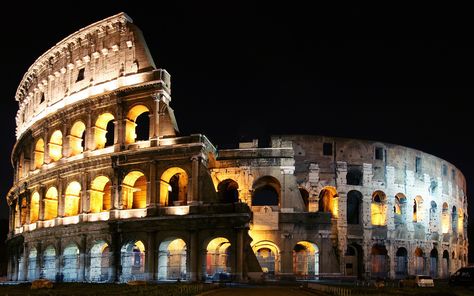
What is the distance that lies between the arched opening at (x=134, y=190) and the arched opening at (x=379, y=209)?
53.4 feet

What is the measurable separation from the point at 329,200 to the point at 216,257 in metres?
9.46

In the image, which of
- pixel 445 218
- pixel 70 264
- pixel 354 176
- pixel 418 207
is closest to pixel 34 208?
pixel 70 264

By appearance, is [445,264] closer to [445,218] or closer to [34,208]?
[445,218]

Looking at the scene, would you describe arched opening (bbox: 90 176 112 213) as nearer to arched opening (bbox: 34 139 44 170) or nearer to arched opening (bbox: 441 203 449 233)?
arched opening (bbox: 34 139 44 170)

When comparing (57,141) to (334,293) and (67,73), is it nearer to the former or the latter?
(67,73)

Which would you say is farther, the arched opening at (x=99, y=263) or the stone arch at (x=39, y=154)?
the stone arch at (x=39, y=154)

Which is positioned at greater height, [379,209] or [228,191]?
[228,191]

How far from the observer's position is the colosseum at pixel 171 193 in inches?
1342

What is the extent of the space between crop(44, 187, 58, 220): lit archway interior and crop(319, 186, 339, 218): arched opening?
61.3ft

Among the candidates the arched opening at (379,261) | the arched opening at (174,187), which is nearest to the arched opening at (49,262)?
the arched opening at (174,187)

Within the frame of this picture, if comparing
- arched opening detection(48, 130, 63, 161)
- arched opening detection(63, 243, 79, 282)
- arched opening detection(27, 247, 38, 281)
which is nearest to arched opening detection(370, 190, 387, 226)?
arched opening detection(63, 243, 79, 282)

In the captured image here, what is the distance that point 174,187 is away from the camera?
4031 cm

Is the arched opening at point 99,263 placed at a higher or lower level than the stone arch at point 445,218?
lower

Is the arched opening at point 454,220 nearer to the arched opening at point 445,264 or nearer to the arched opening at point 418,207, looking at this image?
the arched opening at point 445,264
